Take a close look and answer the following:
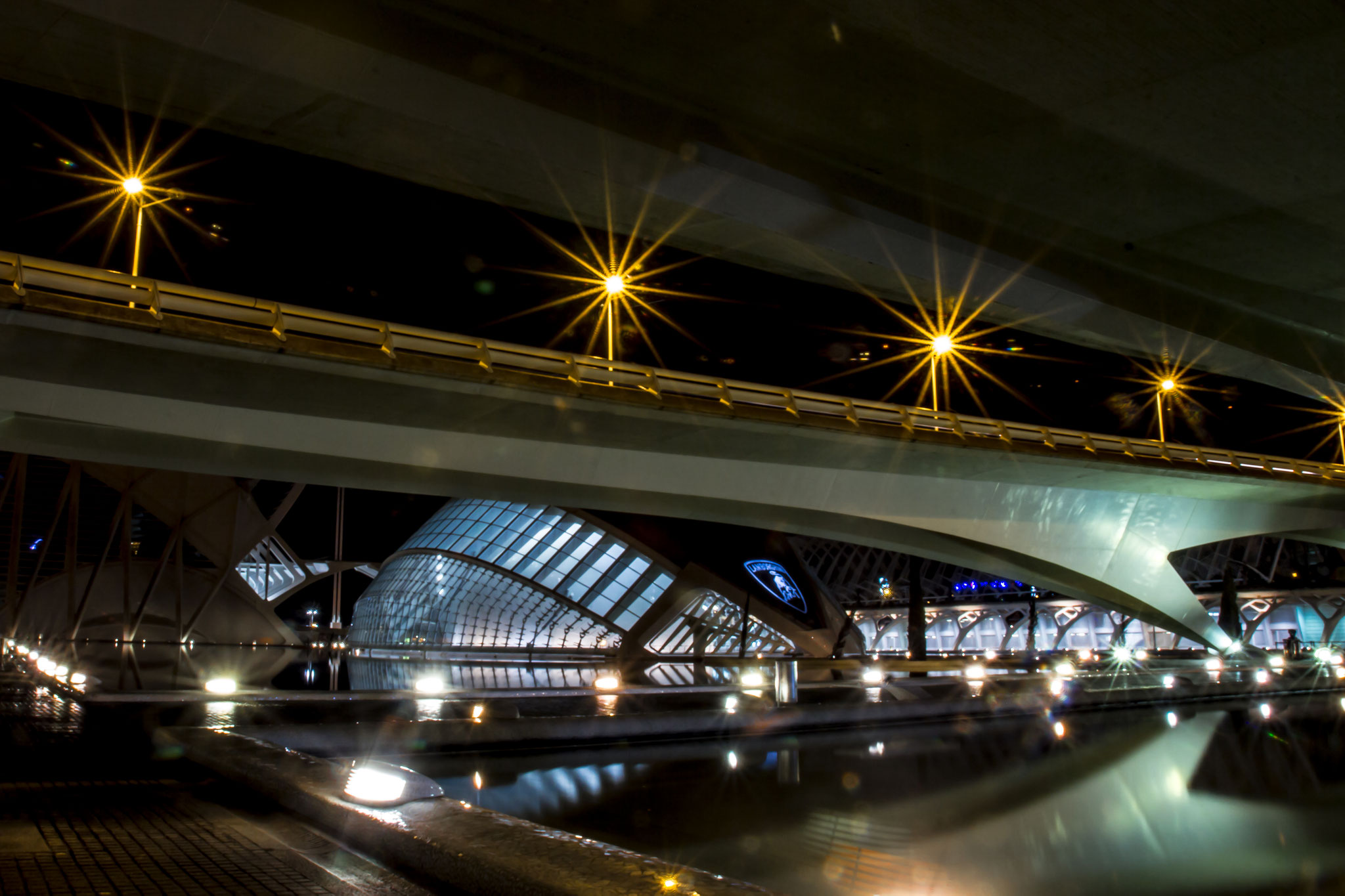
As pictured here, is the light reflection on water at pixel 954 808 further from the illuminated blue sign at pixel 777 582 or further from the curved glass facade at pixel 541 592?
the curved glass facade at pixel 541 592

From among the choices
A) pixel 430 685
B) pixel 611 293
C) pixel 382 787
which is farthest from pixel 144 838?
pixel 611 293

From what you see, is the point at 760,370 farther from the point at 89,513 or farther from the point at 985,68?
the point at 89,513

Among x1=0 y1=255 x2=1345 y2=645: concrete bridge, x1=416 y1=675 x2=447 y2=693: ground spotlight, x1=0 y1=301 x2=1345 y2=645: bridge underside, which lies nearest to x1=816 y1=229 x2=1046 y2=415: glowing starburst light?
x1=0 y1=255 x2=1345 y2=645: concrete bridge

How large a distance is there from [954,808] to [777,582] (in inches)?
1160

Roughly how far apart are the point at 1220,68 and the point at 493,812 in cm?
578

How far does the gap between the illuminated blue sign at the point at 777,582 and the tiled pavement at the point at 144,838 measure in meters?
30.2

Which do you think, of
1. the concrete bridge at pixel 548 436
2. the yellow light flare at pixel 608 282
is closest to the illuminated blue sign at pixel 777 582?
the concrete bridge at pixel 548 436

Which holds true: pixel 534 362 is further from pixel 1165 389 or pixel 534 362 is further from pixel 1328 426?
pixel 1328 426

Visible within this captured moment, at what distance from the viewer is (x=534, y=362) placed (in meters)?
17.2

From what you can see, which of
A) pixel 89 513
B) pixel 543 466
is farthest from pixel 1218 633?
pixel 89 513

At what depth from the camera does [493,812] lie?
4.20 metres

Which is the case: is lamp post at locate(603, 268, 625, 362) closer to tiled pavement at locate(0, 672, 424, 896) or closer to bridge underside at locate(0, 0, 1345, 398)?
bridge underside at locate(0, 0, 1345, 398)

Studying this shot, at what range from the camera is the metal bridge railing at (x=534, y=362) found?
13766 mm

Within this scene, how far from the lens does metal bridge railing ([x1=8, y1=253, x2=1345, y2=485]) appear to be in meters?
13.8
